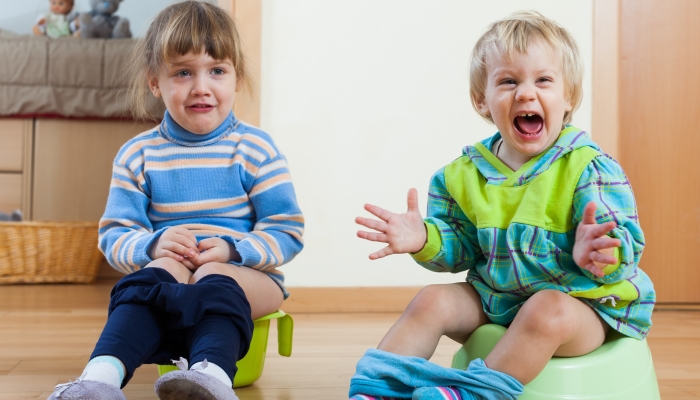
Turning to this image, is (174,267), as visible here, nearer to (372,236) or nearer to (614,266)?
(372,236)

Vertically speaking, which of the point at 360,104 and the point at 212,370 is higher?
the point at 360,104

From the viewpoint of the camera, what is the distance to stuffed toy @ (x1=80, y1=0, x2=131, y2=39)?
2.72 m

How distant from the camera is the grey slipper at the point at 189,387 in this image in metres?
0.69

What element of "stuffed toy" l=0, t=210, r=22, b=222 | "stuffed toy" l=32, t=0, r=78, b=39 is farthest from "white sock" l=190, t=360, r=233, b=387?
"stuffed toy" l=32, t=0, r=78, b=39

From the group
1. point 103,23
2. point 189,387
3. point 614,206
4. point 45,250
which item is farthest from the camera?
point 103,23

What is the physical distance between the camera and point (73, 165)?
8.50ft

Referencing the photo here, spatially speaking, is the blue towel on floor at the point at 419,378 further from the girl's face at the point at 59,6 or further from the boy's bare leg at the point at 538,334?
the girl's face at the point at 59,6

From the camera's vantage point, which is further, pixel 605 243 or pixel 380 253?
pixel 380 253

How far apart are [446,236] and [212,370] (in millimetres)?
345

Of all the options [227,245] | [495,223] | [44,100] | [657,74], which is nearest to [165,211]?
[227,245]

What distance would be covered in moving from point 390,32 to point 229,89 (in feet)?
2.36

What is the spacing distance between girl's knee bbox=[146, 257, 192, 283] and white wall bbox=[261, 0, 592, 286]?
2.49 feet

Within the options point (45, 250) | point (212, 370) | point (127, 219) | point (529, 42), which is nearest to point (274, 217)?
point (127, 219)

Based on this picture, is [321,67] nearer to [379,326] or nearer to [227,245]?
[379,326]
